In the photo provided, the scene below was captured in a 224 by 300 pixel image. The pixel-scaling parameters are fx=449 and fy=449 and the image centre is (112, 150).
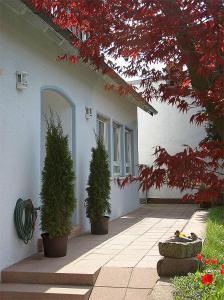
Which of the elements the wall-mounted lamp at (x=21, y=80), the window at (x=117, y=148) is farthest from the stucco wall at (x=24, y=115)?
the window at (x=117, y=148)

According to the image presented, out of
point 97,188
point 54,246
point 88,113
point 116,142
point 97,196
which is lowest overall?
point 54,246

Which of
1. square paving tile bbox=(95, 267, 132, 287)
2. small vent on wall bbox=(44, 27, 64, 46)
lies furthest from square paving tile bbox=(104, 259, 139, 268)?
small vent on wall bbox=(44, 27, 64, 46)

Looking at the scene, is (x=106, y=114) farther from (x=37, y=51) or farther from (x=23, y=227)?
(x=23, y=227)

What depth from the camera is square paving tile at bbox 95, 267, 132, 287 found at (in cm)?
557

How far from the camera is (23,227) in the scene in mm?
6543

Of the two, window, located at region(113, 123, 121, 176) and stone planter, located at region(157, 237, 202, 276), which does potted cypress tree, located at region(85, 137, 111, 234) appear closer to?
window, located at region(113, 123, 121, 176)

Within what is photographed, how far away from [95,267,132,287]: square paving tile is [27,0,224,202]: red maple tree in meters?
2.37

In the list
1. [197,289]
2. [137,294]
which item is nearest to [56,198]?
[137,294]

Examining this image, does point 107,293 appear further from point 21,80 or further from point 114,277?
point 21,80

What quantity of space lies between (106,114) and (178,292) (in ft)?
24.9

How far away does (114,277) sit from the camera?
5723mm

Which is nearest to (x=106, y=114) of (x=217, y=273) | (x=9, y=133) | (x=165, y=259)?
(x=9, y=133)

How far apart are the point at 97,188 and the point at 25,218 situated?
264 centimetres

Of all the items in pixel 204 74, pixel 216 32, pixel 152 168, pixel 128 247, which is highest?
pixel 216 32
